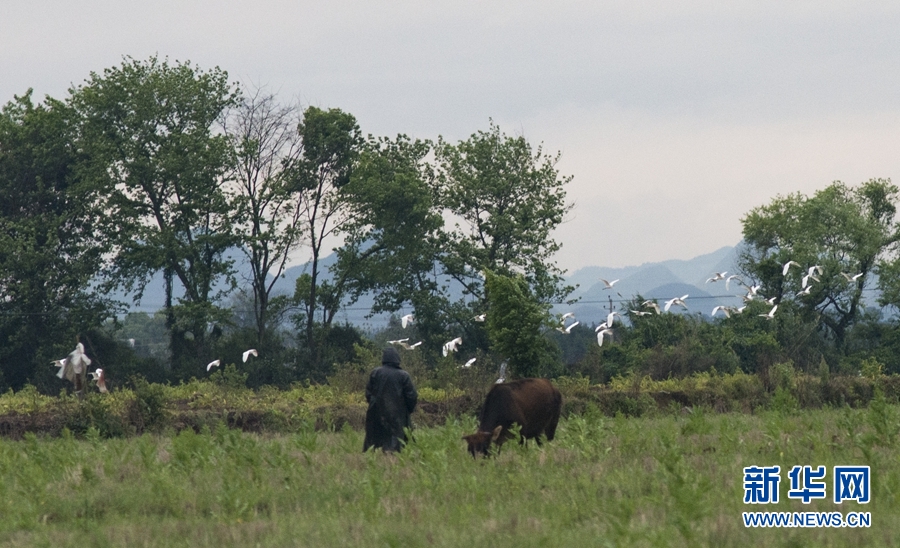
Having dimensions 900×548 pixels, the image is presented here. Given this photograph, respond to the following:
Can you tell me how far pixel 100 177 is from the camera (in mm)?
47750

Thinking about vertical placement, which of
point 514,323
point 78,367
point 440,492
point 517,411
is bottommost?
point 440,492

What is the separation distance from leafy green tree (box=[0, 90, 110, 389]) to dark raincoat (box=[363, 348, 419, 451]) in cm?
3409

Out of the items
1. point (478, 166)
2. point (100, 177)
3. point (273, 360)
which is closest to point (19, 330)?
point (100, 177)

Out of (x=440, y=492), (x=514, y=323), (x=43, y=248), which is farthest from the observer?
(x=43, y=248)

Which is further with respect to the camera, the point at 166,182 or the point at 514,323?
the point at 166,182

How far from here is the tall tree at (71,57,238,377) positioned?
48969 millimetres


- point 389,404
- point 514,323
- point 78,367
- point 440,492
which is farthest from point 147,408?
point 440,492

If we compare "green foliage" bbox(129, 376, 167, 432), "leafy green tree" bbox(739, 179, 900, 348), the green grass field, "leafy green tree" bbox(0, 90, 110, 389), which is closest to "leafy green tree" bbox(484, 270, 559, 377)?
"green foliage" bbox(129, 376, 167, 432)

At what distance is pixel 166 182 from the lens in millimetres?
49719

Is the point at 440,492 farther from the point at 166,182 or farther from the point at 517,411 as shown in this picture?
the point at 166,182

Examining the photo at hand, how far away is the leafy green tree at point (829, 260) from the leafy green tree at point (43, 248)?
34.1 meters

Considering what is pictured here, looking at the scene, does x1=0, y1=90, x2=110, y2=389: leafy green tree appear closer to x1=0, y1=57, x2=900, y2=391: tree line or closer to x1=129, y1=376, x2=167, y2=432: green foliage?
x1=0, y1=57, x2=900, y2=391: tree line

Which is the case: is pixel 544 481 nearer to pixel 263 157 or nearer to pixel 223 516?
pixel 223 516

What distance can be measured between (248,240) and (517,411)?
119 ft
